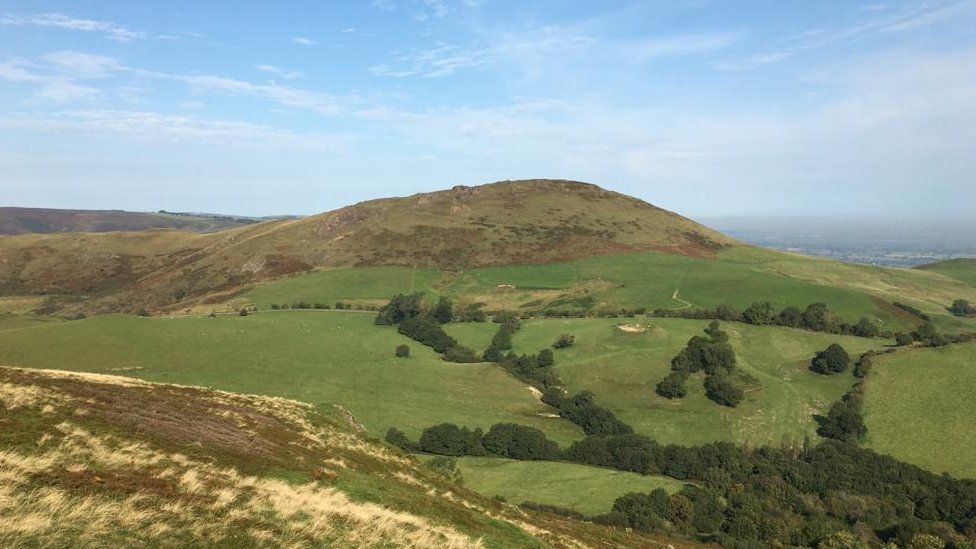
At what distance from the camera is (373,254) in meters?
184

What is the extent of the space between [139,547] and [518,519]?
23.9 m

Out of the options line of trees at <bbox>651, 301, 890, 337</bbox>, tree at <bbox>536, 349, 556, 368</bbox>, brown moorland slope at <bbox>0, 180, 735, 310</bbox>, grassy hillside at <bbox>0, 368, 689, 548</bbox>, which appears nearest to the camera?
grassy hillside at <bbox>0, 368, 689, 548</bbox>

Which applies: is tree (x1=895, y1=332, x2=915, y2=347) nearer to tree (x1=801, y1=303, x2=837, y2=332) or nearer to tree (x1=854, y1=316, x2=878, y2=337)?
tree (x1=854, y1=316, x2=878, y2=337)

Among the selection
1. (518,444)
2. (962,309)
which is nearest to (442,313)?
(518,444)

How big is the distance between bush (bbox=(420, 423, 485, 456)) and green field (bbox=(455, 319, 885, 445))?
2603 centimetres

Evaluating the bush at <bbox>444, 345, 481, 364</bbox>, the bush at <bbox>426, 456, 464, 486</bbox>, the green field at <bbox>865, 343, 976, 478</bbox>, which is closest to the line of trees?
the green field at <bbox>865, 343, 976, 478</bbox>

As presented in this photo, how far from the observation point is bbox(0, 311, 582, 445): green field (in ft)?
260

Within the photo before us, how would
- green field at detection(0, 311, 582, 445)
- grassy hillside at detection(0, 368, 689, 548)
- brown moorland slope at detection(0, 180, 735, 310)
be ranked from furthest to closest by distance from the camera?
brown moorland slope at detection(0, 180, 735, 310) → green field at detection(0, 311, 582, 445) → grassy hillside at detection(0, 368, 689, 548)

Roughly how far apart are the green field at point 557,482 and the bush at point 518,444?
2319 mm

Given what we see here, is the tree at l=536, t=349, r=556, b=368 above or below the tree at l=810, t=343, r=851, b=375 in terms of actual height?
below

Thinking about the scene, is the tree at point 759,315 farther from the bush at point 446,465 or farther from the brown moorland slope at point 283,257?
the bush at point 446,465

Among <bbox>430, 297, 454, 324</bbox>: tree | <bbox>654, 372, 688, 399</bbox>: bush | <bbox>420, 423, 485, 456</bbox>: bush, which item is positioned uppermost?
<bbox>430, 297, 454, 324</bbox>: tree

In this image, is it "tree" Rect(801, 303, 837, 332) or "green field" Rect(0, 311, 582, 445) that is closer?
"green field" Rect(0, 311, 582, 445)

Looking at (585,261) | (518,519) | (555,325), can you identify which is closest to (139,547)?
(518,519)
